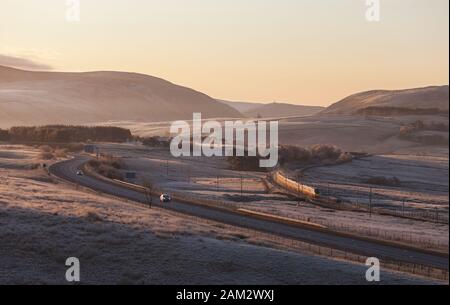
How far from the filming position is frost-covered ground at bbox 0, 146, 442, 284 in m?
28.1

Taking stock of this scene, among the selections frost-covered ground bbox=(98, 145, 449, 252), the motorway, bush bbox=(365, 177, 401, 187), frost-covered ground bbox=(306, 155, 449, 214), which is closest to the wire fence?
frost-covered ground bbox=(306, 155, 449, 214)

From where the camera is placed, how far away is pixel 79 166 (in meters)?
100

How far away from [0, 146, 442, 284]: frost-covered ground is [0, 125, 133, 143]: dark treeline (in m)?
124

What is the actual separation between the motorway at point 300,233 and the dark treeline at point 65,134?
92991mm

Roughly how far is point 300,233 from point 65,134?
131 meters

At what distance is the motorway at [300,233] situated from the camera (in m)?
33.6

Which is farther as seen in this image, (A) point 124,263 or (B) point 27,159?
(B) point 27,159

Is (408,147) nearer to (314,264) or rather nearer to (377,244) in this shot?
(377,244)

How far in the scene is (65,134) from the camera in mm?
165250

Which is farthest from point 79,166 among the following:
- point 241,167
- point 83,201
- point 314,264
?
point 314,264

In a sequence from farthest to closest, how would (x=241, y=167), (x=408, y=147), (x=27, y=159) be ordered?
(x=241, y=167)
(x=27, y=159)
(x=408, y=147)

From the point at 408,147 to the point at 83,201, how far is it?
49.4 metres
